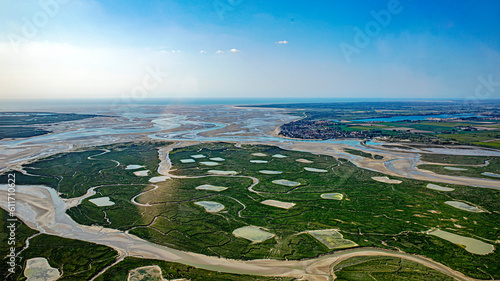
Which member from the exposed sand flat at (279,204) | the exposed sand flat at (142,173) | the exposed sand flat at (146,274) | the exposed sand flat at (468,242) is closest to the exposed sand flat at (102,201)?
the exposed sand flat at (142,173)

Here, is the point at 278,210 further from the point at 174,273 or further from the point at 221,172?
the point at 221,172

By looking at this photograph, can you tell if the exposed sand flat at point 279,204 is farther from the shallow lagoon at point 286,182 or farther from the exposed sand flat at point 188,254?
the exposed sand flat at point 188,254

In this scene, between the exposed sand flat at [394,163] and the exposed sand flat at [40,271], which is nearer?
the exposed sand flat at [40,271]

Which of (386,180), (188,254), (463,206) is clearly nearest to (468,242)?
(463,206)

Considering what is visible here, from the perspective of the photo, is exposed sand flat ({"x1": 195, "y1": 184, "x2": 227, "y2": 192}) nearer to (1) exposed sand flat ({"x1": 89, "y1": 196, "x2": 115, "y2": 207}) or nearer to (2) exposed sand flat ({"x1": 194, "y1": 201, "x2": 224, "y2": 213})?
(2) exposed sand flat ({"x1": 194, "y1": 201, "x2": 224, "y2": 213})

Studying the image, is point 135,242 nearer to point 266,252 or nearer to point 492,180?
point 266,252

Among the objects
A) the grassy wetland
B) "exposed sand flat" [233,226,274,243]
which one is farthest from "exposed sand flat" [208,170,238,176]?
"exposed sand flat" [233,226,274,243]

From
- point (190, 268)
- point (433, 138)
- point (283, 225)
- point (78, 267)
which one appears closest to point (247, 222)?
point (283, 225)

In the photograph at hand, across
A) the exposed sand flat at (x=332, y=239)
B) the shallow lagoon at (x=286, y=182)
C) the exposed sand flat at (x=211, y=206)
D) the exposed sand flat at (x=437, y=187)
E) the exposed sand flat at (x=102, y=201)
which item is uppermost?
the shallow lagoon at (x=286, y=182)
